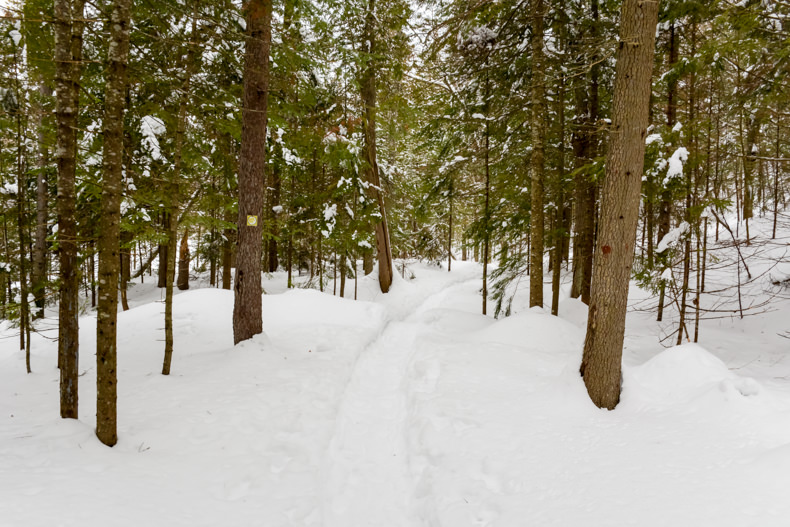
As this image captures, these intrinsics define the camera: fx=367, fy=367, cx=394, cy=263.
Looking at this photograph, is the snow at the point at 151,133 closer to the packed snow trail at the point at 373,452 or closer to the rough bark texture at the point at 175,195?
the rough bark texture at the point at 175,195

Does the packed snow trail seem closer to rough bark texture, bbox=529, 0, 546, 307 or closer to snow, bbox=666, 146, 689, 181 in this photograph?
rough bark texture, bbox=529, 0, 546, 307

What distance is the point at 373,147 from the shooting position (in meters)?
15.1

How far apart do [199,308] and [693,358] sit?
452 inches

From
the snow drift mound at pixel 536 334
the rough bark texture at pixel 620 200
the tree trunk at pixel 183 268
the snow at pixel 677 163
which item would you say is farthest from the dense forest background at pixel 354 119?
the tree trunk at pixel 183 268

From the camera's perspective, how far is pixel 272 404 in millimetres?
5613

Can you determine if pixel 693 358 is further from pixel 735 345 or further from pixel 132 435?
pixel 132 435

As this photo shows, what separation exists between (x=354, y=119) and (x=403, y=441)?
10745 mm

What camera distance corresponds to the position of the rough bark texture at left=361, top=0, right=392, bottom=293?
13.0 meters

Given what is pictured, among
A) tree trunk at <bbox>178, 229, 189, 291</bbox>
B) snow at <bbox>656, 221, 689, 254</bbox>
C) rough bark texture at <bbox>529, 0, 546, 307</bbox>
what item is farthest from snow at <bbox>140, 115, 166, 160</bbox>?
snow at <bbox>656, 221, 689, 254</bbox>

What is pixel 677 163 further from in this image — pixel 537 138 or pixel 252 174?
pixel 252 174

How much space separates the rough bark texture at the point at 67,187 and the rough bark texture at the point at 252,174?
277 centimetres

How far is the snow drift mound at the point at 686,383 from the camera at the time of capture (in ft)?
14.4

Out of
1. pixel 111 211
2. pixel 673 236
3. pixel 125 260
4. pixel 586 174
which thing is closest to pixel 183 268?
pixel 125 260

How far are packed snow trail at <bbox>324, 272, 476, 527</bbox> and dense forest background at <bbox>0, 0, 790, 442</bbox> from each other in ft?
10.8
